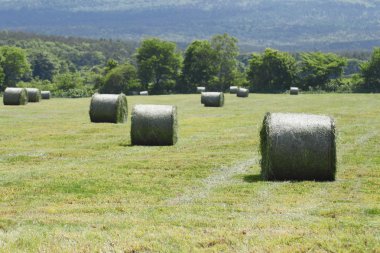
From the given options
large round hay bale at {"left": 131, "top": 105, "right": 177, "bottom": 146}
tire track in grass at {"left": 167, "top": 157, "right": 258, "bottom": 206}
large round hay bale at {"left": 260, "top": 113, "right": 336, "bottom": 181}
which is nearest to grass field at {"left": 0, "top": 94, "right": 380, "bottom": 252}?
tire track in grass at {"left": 167, "top": 157, "right": 258, "bottom": 206}

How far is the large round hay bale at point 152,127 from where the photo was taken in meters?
26.8

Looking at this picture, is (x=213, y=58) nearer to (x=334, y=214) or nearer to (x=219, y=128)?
(x=219, y=128)

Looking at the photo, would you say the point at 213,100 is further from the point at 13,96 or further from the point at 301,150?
the point at 301,150

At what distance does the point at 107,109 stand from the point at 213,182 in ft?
67.8

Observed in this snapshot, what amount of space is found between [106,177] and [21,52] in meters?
130

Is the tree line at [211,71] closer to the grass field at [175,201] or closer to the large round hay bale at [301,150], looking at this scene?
the grass field at [175,201]

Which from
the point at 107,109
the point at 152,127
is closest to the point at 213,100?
the point at 107,109

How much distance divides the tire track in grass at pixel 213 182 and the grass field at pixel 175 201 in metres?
0.03

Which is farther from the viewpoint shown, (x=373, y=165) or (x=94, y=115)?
(x=94, y=115)

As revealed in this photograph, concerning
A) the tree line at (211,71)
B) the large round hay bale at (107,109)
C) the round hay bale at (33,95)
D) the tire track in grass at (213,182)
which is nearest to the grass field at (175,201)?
the tire track in grass at (213,182)

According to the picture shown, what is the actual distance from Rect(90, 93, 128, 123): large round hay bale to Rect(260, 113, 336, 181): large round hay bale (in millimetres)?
20588

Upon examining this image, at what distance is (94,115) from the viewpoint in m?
38.5

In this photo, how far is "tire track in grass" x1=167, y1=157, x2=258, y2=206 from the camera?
50.5 feet

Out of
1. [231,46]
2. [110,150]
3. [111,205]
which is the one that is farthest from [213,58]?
[111,205]
